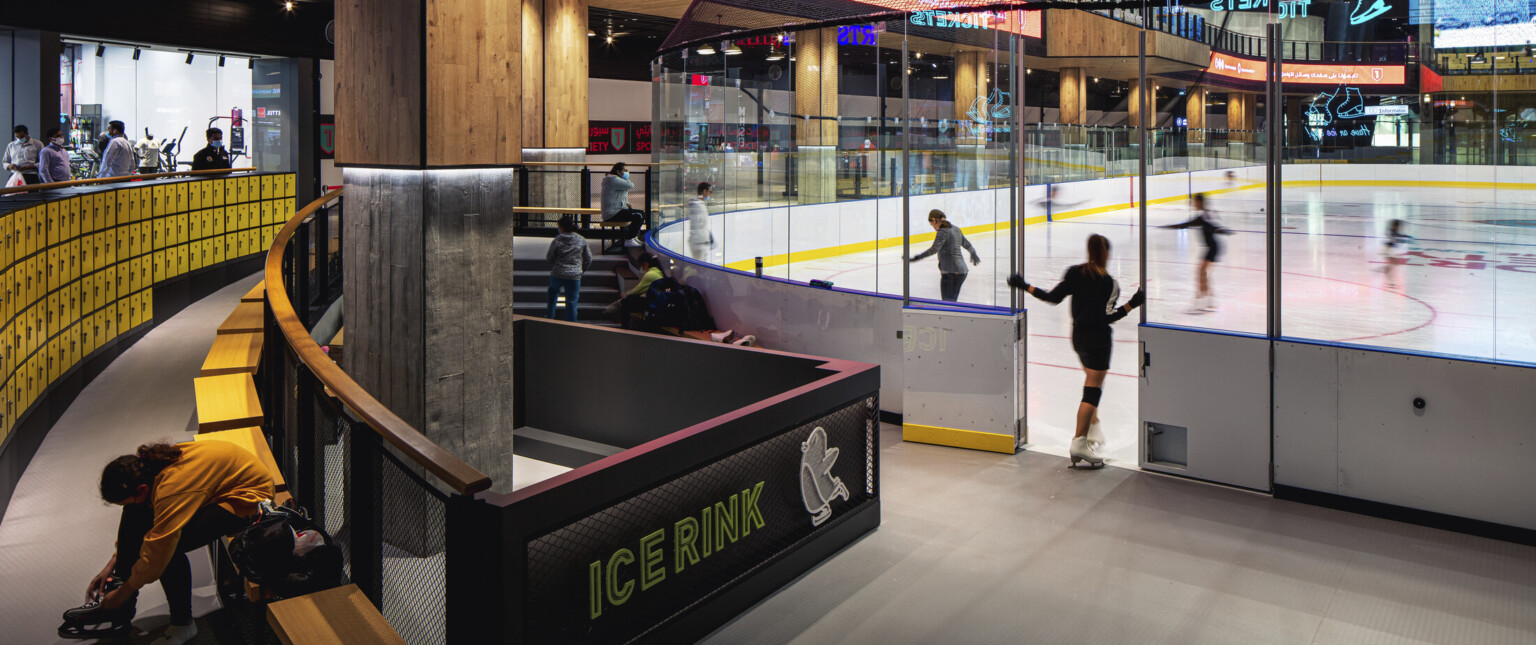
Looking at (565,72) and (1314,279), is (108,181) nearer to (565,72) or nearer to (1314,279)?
(565,72)

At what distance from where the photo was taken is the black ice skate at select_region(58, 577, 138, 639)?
13.5 feet

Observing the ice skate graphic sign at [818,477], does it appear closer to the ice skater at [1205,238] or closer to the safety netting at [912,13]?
the safety netting at [912,13]

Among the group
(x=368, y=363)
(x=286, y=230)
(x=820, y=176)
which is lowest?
(x=368, y=363)

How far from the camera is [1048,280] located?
13539mm

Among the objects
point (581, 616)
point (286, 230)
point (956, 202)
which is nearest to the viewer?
point (581, 616)

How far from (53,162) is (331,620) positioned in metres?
13.2

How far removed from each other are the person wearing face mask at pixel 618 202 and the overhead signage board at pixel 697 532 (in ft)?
31.6

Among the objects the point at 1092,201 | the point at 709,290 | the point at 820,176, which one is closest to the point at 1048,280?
the point at 820,176

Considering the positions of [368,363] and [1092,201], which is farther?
[1092,201]

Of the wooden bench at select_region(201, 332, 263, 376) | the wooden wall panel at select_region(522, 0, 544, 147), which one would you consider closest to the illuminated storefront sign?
the wooden bench at select_region(201, 332, 263, 376)

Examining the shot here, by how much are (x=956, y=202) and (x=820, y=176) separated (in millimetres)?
4298

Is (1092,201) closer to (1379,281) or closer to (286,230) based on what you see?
(1379,281)

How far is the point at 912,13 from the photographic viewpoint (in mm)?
7723

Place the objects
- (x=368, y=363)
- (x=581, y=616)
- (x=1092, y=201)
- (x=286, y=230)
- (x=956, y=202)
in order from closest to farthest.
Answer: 1. (x=581, y=616)
2. (x=368, y=363)
3. (x=286, y=230)
4. (x=956, y=202)
5. (x=1092, y=201)
